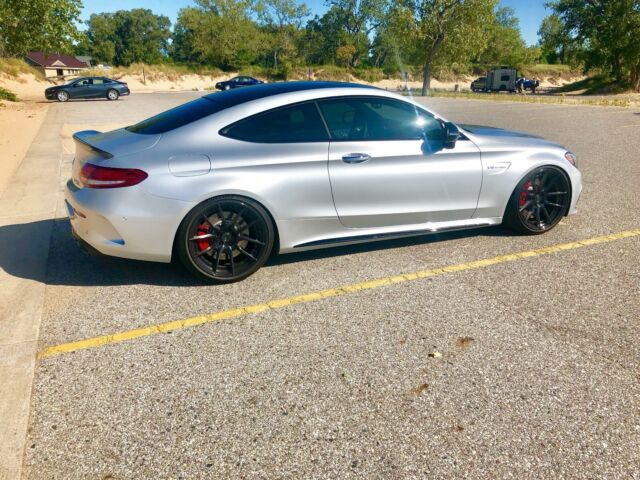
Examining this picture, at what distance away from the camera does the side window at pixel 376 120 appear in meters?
3.96

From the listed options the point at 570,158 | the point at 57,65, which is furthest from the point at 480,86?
the point at 57,65

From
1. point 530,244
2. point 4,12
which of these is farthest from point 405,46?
point 530,244

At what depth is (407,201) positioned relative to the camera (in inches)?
164

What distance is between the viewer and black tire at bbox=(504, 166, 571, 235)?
4.65 m

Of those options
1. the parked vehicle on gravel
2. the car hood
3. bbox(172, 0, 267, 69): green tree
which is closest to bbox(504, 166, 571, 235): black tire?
the car hood

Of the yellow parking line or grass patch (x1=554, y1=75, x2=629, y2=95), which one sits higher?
grass patch (x1=554, y1=75, x2=629, y2=95)

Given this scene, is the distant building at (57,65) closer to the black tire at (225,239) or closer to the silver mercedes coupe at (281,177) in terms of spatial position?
the silver mercedes coupe at (281,177)

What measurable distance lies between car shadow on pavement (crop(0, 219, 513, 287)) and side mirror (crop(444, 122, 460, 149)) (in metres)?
1.02

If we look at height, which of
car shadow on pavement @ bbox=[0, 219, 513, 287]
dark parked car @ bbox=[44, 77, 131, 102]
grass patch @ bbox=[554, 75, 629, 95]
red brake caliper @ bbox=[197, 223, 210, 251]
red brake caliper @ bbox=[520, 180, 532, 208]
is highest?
grass patch @ bbox=[554, 75, 629, 95]

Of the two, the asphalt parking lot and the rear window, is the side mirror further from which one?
the rear window

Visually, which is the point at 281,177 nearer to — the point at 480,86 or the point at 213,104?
the point at 213,104

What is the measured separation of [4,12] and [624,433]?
27599mm

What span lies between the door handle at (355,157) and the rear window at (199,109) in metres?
0.84

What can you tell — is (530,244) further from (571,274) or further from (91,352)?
(91,352)
